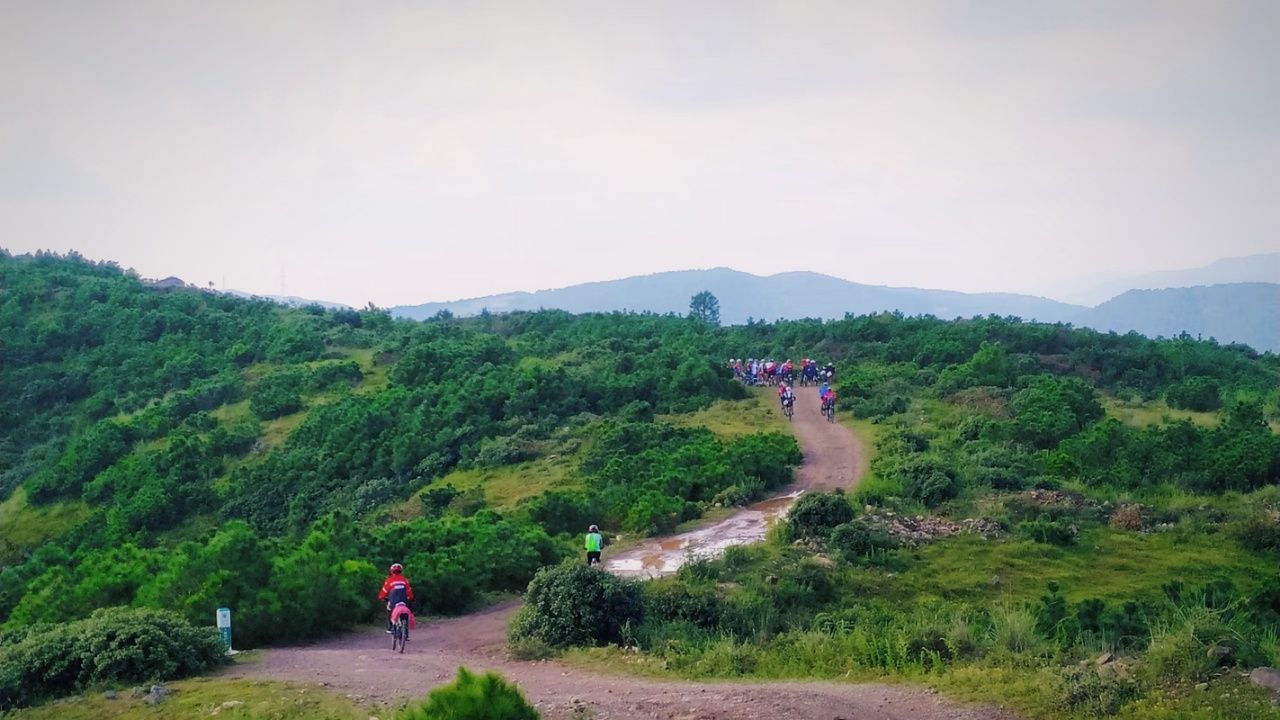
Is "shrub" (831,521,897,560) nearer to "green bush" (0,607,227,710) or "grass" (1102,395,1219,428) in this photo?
"green bush" (0,607,227,710)

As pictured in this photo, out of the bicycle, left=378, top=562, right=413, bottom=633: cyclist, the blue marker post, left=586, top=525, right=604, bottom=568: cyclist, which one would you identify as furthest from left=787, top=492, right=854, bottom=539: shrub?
the blue marker post

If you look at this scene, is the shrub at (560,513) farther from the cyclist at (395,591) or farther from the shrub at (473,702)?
the shrub at (473,702)

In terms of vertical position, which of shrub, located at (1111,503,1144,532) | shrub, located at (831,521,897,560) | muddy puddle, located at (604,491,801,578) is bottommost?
shrub, located at (1111,503,1144,532)

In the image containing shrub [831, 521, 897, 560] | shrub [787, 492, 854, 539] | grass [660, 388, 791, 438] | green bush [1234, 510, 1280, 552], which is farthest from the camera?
grass [660, 388, 791, 438]

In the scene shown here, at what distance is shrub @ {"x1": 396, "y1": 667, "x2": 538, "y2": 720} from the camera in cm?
658

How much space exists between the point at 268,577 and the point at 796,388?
29049mm

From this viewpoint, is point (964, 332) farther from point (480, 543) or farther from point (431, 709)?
point (431, 709)

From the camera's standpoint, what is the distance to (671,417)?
33062mm

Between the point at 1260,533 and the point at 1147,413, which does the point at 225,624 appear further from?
the point at 1147,413

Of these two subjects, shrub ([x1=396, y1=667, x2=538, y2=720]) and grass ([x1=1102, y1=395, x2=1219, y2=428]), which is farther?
grass ([x1=1102, y1=395, x2=1219, y2=428])

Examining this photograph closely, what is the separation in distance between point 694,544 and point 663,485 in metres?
4.14

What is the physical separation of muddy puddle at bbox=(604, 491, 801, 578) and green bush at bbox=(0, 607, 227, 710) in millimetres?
6479

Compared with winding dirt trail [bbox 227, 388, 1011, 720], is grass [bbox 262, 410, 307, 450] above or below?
above

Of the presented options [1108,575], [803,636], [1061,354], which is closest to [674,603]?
[803,636]
